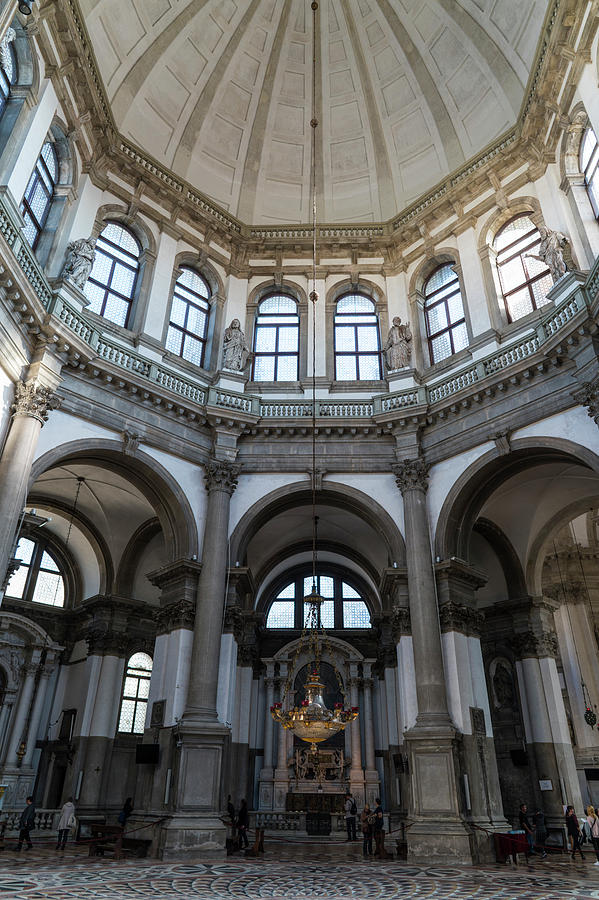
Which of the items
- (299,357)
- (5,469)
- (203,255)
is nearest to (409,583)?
(299,357)

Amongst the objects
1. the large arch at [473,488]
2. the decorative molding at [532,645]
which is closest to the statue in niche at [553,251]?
the large arch at [473,488]

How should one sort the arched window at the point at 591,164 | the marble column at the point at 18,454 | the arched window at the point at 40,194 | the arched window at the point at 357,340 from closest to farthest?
the marble column at the point at 18,454 → the arched window at the point at 40,194 → the arched window at the point at 591,164 → the arched window at the point at 357,340

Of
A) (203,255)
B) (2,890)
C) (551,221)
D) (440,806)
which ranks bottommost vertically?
(2,890)

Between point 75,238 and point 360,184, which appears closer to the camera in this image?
point 75,238

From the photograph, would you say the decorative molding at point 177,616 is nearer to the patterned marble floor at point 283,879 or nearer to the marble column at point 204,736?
the marble column at point 204,736

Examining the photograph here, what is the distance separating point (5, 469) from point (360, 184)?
55.5 ft

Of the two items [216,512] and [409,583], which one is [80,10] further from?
[409,583]

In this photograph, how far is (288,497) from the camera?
58.2ft

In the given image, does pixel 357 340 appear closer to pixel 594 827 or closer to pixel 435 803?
pixel 435 803

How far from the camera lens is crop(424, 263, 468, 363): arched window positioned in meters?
18.9

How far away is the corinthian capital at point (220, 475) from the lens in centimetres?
1705

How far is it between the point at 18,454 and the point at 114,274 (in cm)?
775

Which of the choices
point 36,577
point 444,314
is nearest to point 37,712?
point 36,577

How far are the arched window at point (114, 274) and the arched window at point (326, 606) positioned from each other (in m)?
12.4
